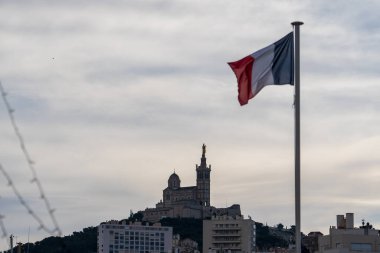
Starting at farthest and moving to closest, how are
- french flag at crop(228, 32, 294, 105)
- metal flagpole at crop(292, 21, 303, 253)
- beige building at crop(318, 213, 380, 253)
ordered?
beige building at crop(318, 213, 380, 253)
french flag at crop(228, 32, 294, 105)
metal flagpole at crop(292, 21, 303, 253)

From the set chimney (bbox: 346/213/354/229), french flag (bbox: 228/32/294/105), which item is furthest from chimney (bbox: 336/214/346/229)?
french flag (bbox: 228/32/294/105)

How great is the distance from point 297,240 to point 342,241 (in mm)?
107722

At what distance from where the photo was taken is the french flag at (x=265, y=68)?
147ft

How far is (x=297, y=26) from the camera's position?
1757 inches

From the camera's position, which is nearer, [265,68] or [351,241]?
[265,68]

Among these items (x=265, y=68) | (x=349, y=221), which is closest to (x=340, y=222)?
(x=349, y=221)

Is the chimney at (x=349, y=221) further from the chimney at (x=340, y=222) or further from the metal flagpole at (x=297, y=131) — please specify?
the metal flagpole at (x=297, y=131)

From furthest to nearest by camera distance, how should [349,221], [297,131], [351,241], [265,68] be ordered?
[349,221] < [351,241] < [265,68] < [297,131]

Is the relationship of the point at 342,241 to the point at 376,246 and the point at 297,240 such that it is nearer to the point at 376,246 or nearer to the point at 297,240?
the point at 376,246

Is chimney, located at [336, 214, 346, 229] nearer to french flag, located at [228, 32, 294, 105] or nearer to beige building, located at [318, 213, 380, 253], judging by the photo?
beige building, located at [318, 213, 380, 253]

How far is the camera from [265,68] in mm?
45188

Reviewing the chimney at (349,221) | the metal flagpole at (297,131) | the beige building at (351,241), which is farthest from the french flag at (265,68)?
the chimney at (349,221)

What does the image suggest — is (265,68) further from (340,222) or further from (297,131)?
(340,222)

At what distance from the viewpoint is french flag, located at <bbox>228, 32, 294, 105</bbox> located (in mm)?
44875
